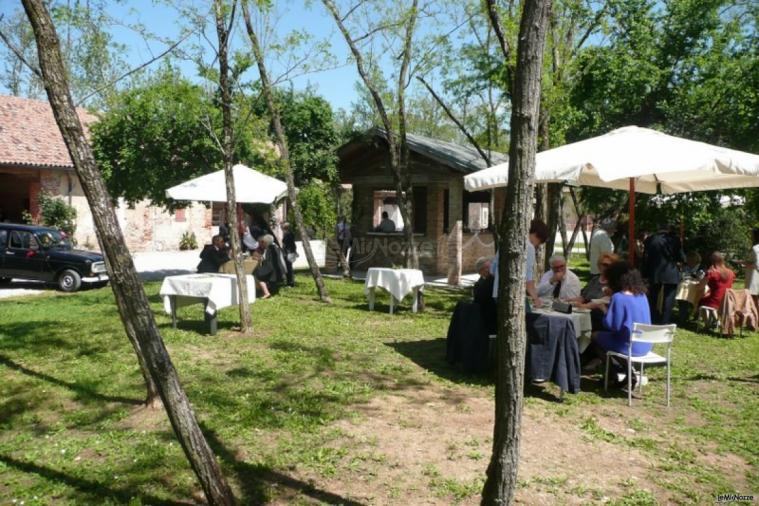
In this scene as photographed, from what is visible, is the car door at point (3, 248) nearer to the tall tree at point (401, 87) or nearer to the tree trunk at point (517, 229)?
the tall tree at point (401, 87)

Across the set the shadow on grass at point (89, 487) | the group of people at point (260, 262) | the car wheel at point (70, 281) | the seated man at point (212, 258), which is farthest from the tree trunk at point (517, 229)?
the car wheel at point (70, 281)

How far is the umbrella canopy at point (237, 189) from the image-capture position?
12.4 meters

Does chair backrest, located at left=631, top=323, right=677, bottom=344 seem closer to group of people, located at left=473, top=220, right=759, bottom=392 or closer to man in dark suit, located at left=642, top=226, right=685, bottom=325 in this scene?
group of people, located at left=473, top=220, right=759, bottom=392

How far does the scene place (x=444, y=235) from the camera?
1750 centimetres

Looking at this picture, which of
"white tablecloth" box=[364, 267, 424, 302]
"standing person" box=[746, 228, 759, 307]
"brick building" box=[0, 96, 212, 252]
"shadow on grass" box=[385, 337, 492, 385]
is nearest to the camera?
"shadow on grass" box=[385, 337, 492, 385]

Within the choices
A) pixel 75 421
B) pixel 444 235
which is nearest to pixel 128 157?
pixel 444 235

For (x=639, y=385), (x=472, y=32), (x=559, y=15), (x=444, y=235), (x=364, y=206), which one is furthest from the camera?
(x=364, y=206)

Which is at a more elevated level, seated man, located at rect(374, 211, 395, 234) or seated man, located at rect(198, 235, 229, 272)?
seated man, located at rect(374, 211, 395, 234)

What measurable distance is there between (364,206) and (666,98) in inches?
324

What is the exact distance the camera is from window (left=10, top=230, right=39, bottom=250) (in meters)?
14.8

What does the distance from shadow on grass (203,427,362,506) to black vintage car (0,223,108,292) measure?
36.5 ft

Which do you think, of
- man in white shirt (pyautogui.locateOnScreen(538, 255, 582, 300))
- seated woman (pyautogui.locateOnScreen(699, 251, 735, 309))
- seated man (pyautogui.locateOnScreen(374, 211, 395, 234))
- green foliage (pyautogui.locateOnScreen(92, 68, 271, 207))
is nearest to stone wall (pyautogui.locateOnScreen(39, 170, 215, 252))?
green foliage (pyautogui.locateOnScreen(92, 68, 271, 207))

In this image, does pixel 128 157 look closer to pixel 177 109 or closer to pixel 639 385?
pixel 177 109

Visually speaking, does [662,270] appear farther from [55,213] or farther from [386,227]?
[55,213]
